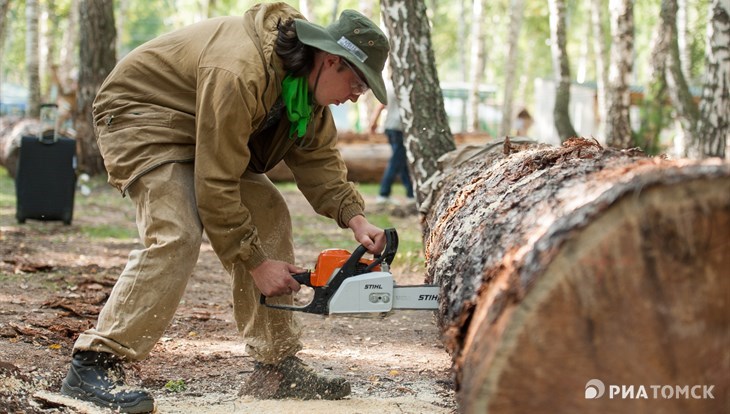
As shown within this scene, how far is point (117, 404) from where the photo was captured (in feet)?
11.8

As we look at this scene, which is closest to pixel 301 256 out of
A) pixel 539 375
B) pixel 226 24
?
pixel 226 24

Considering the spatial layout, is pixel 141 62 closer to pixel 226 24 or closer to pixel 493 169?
pixel 226 24

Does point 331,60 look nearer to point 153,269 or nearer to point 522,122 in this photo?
point 153,269

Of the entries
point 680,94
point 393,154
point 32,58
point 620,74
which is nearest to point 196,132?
point 393,154

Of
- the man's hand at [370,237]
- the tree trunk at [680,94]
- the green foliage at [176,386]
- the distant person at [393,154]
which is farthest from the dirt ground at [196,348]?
the tree trunk at [680,94]

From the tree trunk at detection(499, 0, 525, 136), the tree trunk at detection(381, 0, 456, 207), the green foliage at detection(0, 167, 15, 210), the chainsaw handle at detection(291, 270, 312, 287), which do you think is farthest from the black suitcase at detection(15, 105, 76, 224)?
the tree trunk at detection(499, 0, 525, 136)

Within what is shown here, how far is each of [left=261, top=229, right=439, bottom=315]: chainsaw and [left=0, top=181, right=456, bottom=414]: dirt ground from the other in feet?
1.95

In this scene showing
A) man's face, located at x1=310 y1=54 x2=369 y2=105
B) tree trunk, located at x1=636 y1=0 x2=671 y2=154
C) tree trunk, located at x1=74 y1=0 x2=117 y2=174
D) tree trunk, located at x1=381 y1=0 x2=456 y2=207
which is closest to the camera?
man's face, located at x1=310 y1=54 x2=369 y2=105

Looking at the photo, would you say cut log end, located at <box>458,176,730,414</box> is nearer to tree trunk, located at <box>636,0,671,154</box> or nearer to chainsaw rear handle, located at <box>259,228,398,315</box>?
chainsaw rear handle, located at <box>259,228,398,315</box>

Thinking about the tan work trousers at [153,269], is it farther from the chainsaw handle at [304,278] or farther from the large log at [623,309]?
the large log at [623,309]

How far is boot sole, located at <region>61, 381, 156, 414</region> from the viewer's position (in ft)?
11.7

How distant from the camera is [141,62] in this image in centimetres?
377

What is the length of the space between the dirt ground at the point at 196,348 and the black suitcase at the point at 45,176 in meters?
1.16

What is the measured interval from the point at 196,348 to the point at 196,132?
1888 mm
